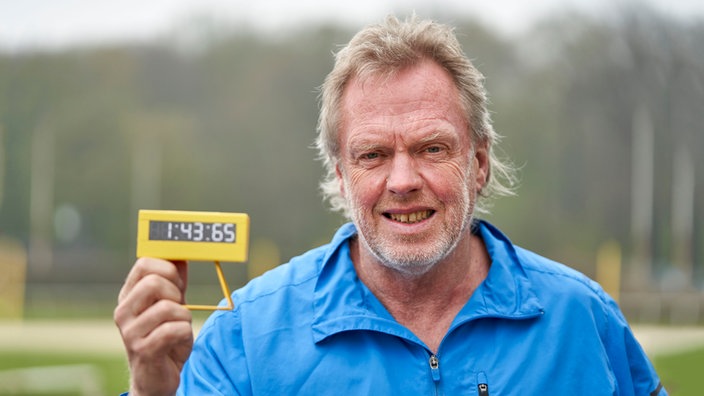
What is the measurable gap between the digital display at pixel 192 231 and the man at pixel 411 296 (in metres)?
0.43

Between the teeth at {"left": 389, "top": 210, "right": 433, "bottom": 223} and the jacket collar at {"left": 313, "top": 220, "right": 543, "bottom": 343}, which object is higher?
the teeth at {"left": 389, "top": 210, "right": 433, "bottom": 223}

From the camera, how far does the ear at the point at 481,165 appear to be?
2.76 metres

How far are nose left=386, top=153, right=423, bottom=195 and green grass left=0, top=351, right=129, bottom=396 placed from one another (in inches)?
459

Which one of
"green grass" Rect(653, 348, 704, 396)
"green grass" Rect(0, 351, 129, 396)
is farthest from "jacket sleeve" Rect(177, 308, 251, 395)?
"green grass" Rect(0, 351, 129, 396)

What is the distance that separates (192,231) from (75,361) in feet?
46.3

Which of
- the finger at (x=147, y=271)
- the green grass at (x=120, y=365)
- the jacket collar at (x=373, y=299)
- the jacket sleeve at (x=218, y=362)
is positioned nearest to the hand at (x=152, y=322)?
the finger at (x=147, y=271)

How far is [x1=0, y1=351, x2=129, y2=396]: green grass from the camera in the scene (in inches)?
537

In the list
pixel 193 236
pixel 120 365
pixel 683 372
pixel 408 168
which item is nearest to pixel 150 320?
pixel 193 236

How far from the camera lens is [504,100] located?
78.7ft

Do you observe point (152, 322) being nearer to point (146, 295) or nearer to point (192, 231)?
point (146, 295)

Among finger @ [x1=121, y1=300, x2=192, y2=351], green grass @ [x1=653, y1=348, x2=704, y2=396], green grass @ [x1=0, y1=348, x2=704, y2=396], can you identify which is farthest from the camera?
green grass @ [x1=0, y1=348, x2=704, y2=396]

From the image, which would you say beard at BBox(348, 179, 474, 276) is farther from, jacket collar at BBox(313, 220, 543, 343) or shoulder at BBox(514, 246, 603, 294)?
shoulder at BBox(514, 246, 603, 294)

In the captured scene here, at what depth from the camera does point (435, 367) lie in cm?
235

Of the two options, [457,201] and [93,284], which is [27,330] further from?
[457,201]
